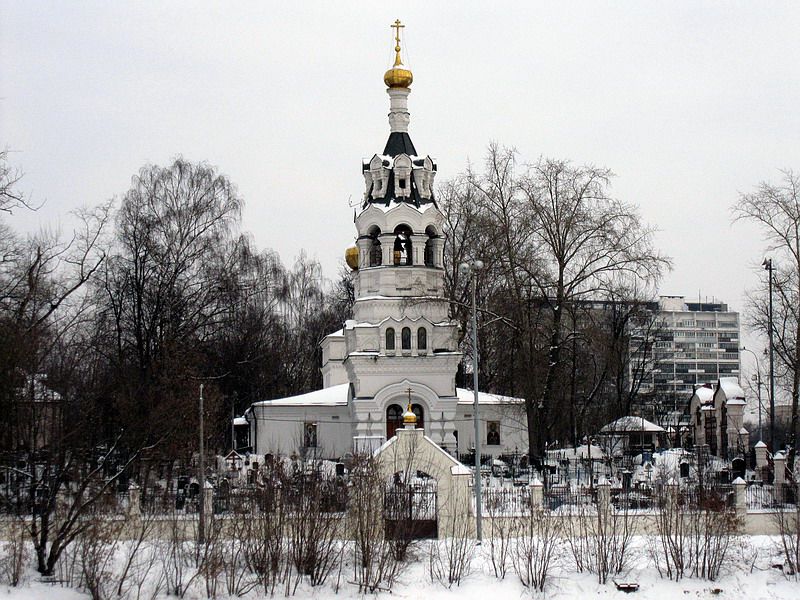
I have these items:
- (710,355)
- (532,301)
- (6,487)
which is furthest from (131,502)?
(710,355)

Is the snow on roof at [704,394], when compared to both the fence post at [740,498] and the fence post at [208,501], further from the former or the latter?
the fence post at [208,501]

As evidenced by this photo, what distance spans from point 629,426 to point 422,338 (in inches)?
566

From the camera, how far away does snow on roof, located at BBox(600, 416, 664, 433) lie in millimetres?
50219

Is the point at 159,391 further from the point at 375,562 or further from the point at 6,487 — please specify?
the point at 375,562

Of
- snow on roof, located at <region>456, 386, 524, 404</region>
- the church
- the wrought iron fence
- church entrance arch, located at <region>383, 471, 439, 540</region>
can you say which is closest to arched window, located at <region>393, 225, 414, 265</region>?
the church

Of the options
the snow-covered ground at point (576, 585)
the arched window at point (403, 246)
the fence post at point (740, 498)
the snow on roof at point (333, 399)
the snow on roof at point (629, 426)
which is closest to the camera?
the snow-covered ground at point (576, 585)

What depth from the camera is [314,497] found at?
74.3ft

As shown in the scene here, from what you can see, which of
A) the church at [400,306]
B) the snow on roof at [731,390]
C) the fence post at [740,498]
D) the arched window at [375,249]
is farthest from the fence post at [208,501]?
the snow on roof at [731,390]

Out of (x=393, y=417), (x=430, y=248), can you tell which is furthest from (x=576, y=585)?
(x=430, y=248)

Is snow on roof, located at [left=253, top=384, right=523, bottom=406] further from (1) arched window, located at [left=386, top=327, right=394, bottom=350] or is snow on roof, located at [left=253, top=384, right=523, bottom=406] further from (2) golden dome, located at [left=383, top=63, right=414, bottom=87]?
(2) golden dome, located at [left=383, top=63, right=414, bottom=87]

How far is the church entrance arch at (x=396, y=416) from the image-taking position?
133 feet

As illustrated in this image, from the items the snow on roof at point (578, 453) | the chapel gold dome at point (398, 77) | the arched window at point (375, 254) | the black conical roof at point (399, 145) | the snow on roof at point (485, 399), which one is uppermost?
the chapel gold dome at point (398, 77)

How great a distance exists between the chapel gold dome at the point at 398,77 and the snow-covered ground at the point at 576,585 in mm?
22060

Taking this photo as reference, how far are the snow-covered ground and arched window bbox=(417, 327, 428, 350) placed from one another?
57.4 feet
